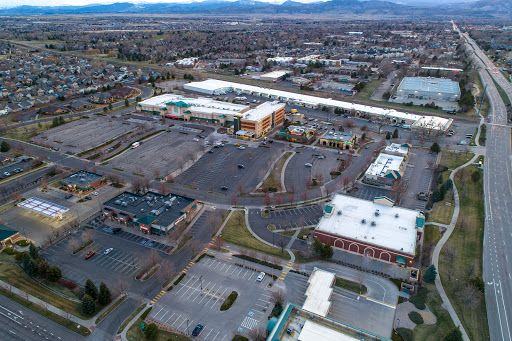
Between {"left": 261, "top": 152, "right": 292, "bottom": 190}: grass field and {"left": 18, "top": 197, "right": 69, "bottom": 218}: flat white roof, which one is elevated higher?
{"left": 18, "top": 197, "right": 69, "bottom": 218}: flat white roof

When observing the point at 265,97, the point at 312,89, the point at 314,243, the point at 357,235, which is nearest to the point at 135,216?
the point at 314,243

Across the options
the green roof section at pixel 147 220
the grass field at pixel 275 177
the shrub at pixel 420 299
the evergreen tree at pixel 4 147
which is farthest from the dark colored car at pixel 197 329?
the evergreen tree at pixel 4 147

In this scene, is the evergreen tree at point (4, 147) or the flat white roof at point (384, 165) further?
the evergreen tree at point (4, 147)

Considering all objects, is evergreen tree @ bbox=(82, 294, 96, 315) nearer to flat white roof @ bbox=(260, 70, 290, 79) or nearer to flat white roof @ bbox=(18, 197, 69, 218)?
flat white roof @ bbox=(18, 197, 69, 218)

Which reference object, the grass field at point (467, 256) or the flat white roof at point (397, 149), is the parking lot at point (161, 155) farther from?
the grass field at point (467, 256)

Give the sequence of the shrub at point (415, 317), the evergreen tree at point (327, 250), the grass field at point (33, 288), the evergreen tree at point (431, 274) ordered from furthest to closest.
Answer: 1. the evergreen tree at point (327, 250)
2. the evergreen tree at point (431, 274)
3. the grass field at point (33, 288)
4. the shrub at point (415, 317)

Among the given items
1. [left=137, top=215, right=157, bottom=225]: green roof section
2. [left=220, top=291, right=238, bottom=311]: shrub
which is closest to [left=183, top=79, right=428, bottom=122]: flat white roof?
[left=137, top=215, right=157, bottom=225]: green roof section

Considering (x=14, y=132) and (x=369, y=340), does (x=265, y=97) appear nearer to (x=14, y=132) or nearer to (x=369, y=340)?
(x=14, y=132)
